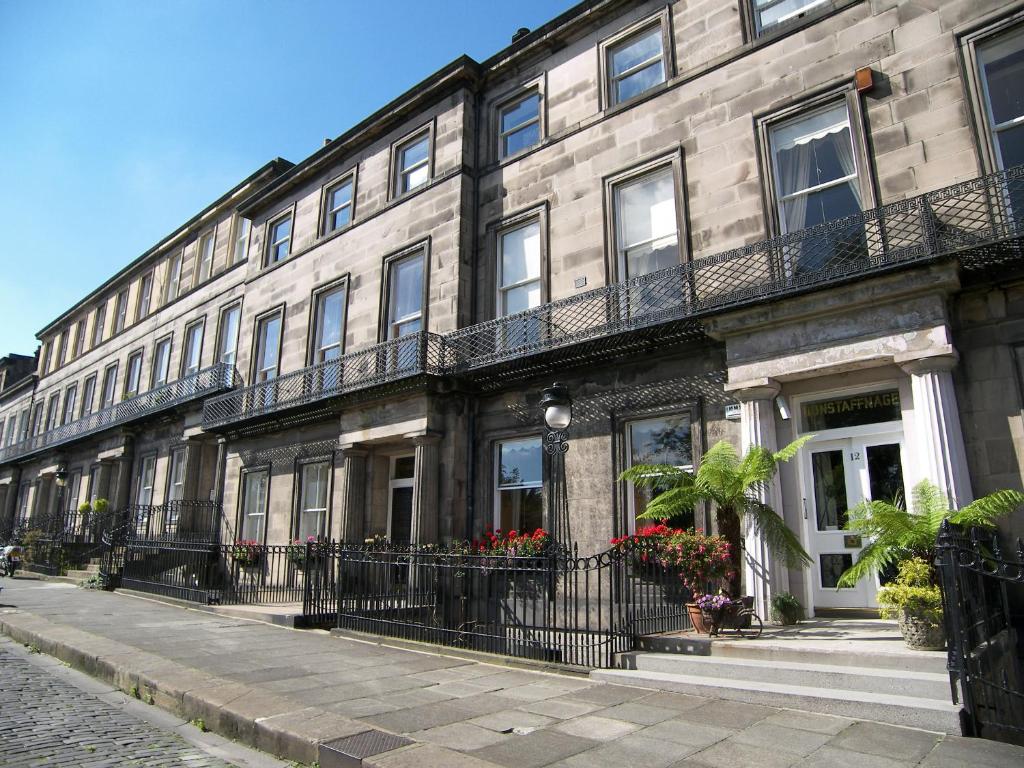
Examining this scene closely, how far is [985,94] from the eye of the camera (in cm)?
862

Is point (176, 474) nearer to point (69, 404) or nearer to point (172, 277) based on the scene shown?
point (172, 277)

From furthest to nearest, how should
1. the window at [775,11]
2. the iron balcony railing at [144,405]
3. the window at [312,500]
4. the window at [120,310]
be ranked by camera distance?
the window at [120,310] → the iron balcony railing at [144,405] → the window at [312,500] → the window at [775,11]

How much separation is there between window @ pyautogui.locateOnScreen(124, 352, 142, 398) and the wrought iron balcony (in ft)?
60.6

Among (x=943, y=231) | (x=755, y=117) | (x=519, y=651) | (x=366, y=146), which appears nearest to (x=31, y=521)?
(x=366, y=146)

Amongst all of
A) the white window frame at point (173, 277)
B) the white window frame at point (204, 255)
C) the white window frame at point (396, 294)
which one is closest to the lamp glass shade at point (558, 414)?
the white window frame at point (396, 294)

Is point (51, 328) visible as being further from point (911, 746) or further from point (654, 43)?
point (911, 746)

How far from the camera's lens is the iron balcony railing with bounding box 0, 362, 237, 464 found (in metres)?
19.7

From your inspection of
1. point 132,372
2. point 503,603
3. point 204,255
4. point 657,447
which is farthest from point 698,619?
point 132,372

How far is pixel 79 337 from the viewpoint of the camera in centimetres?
3180

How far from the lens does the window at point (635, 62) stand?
40.3ft

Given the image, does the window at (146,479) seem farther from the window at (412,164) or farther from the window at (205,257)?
the window at (412,164)

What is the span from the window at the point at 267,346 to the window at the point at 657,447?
11136 mm

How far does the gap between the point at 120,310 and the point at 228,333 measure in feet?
35.9

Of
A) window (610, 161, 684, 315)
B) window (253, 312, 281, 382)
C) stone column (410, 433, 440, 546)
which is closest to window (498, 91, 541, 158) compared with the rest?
window (610, 161, 684, 315)
